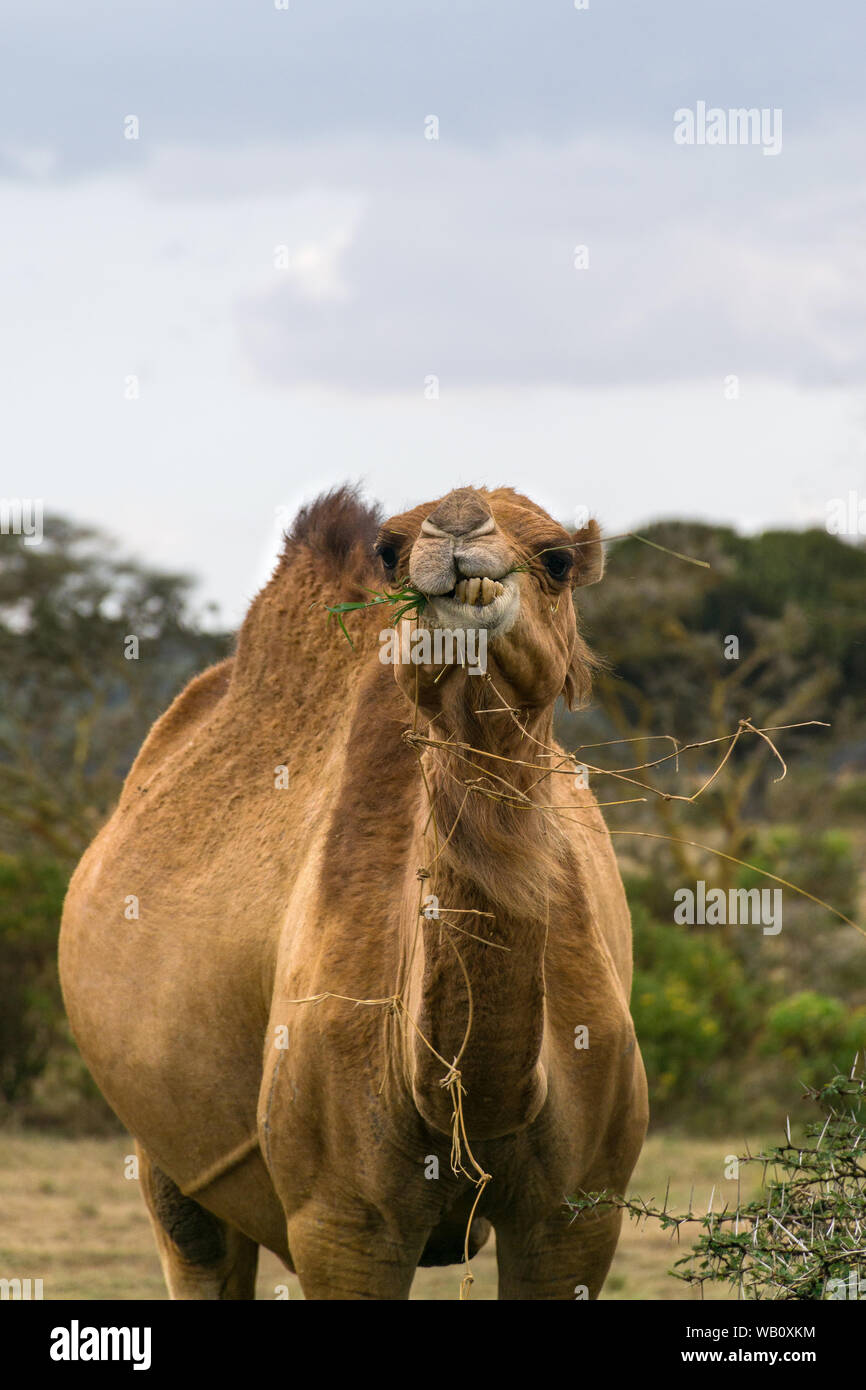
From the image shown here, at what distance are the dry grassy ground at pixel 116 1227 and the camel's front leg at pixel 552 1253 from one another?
3041mm

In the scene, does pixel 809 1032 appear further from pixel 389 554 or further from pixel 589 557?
pixel 389 554

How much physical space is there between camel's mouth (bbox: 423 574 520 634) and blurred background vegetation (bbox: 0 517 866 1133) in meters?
5.98

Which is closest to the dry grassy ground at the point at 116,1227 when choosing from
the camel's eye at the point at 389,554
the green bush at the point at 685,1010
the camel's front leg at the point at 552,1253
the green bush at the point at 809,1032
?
the green bush at the point at 685,1010

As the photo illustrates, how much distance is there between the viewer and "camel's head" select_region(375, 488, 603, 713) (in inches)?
142

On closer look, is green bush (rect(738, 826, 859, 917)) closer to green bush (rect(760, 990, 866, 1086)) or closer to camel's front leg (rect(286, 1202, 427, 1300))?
green bush (rect(760, 990, 866, 1086))

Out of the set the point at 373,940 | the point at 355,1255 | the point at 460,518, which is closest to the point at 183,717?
the point at 373,940

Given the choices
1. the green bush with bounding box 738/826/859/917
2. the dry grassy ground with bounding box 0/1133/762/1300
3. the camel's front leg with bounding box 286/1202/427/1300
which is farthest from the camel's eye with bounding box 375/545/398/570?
the green bush with bounding box 738/826/859/917

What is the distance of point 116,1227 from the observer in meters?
11.3

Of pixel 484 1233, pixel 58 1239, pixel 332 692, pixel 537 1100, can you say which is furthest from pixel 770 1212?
pixel 58 1239

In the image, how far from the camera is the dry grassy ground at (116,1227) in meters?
9.48

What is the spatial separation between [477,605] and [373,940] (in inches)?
58.4

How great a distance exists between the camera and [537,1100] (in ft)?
14.3

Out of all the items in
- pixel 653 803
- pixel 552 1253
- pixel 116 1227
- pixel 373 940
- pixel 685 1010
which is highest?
pixel 653 803
